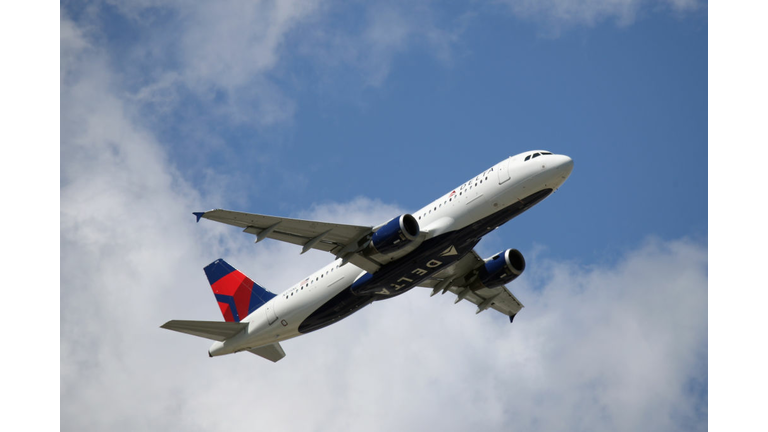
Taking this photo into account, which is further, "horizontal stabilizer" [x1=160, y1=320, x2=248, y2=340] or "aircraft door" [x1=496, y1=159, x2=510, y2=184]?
"horizontal stabilizer" [x1=160, y1=320, x2=248, y2=340]

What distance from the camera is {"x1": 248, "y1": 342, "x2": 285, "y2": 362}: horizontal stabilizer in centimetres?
4278

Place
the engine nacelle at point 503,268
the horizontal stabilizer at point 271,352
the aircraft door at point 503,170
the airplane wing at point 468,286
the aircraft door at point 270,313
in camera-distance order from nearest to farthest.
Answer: the aircraft door at point 503,170 < the aircraft door at point 270,313 < the engine nacelle at point 503,268 < the airplane wing at point 468,286 < the horizontal stabilizer at point 271,352

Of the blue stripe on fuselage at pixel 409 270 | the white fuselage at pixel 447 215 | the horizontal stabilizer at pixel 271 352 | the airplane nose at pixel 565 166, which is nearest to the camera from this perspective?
the airplane nose at pixel 565 166

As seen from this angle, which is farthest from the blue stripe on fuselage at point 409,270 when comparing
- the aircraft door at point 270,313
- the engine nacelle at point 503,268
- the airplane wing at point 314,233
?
the engine nacelle at point 503,268

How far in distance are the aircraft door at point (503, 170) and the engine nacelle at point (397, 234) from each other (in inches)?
165

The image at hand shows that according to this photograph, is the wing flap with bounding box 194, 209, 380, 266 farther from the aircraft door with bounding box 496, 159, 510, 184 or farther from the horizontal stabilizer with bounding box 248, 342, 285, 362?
the horizontal stabilizer with bounding box 248, 342, 285, 362

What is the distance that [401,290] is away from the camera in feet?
123

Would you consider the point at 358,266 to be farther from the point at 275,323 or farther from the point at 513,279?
the point at 513,279

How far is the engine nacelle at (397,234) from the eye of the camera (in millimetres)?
33219

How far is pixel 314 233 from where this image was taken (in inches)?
1369

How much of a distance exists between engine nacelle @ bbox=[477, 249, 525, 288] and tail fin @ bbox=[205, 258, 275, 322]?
39.4 ft

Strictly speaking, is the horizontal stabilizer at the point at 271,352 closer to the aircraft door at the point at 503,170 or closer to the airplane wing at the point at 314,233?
the airplane wing at the point at 314,233

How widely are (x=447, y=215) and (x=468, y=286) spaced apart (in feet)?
29.3

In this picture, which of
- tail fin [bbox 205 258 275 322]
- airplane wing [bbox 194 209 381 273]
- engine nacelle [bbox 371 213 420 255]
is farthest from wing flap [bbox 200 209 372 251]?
tail fin [bbox 205 258 275 322]
